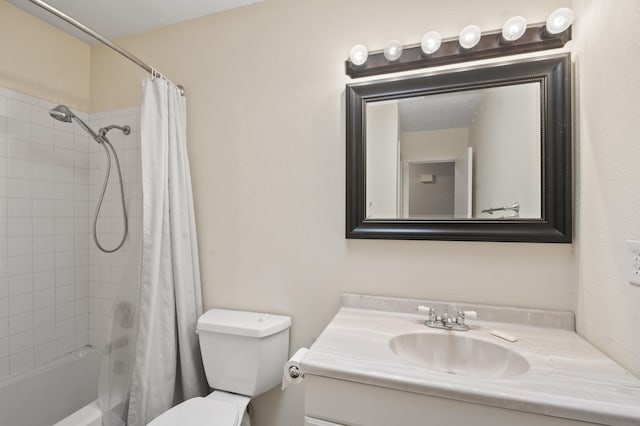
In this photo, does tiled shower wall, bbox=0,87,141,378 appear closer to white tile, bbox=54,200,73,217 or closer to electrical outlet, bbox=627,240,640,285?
white tile, bbox=54,200,73,217

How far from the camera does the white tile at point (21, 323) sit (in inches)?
61.3

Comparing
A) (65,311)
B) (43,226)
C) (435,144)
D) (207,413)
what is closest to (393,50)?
(435,144)

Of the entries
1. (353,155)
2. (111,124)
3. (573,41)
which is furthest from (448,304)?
(111,124)

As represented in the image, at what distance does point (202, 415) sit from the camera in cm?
117

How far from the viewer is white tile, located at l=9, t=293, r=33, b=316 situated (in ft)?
5.12

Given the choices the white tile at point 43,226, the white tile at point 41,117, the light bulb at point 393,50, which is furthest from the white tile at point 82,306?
the light bulb at point 393,50

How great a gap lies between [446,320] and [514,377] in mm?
330

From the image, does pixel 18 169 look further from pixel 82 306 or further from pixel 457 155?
pixel 457 155

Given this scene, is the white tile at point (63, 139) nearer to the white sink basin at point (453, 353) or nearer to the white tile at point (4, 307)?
the white tile at point (4, 307)

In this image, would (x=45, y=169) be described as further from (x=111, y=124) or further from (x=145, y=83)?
(x=145, y=83)

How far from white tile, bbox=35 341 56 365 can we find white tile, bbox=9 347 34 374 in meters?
0.03

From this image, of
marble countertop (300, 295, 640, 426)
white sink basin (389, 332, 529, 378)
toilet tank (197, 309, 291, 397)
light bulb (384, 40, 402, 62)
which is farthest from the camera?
toilet tank (197, 309, 291, 397)

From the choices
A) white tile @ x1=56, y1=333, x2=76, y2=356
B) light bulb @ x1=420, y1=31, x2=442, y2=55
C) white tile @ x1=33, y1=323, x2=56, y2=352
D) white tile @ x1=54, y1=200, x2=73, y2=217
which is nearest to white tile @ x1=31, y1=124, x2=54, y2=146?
white tile @ x1=54, y1=200, x2=73, y2=217

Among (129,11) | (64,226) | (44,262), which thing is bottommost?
(44,262)
